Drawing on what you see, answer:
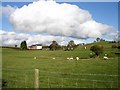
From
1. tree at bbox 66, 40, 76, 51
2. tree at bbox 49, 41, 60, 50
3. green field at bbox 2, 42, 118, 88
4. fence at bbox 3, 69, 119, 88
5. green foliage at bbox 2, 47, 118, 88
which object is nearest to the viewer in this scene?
fence at bbox 3, 69, 119, 88

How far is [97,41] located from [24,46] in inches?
1577

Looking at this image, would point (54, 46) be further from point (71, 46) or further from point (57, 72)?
point (57, 72)

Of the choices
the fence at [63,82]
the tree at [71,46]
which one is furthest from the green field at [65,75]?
the tree at [71,46]

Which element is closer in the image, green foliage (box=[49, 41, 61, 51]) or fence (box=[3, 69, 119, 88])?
fence (box=[3, 69, 119, 88])

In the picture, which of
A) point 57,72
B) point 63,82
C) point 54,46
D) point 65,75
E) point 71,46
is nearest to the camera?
point 63,82

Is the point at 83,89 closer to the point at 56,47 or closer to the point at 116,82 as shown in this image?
the point at 116,82

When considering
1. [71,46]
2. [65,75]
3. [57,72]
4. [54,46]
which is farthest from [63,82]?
[71,46]

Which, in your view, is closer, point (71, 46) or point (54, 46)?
point (54, 46)

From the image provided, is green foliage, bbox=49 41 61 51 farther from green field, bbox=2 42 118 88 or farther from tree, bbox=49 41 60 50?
green field, bbox=2 42 118 88

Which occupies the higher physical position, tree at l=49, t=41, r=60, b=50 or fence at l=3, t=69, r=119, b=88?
tree at l=49, t=41, r=60, b=50

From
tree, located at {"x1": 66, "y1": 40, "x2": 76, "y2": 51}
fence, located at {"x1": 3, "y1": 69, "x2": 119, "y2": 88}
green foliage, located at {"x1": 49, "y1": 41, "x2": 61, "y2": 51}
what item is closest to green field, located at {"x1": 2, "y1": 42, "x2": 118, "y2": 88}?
fence, located at {"x1": 3, "y1": 69, "x2": 119, "y2": 88}

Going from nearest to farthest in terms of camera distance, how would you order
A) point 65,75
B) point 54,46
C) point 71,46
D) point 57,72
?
point 65,75, point 57,72, point 54,46, point 71,46

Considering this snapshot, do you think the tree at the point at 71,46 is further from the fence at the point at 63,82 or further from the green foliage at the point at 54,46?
the fence at the point at 63,82

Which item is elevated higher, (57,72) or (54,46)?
(54,46)
